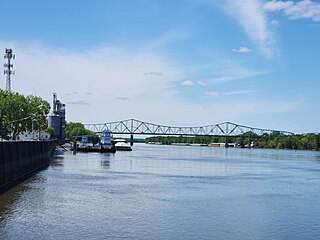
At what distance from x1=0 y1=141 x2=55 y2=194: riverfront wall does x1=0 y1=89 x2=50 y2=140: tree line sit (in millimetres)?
36590

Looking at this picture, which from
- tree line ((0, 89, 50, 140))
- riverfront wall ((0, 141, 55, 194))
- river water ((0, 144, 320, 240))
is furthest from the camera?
tree line ((0, 89, 50, 140))

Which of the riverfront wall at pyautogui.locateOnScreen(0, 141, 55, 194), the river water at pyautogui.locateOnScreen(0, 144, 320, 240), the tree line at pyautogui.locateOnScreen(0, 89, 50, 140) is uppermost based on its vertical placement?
the tree line at pyautogui.locateOnScreen(0, 89, 50, 140)

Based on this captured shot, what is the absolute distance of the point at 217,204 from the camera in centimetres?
2944

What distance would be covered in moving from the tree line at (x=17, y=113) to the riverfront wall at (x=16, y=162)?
120 ft

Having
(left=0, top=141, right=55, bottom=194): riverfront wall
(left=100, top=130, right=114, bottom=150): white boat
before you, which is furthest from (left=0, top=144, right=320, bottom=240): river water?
(left=100, top=130, right=114, bottom=150): white boat

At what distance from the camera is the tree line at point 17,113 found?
89438 millimetres

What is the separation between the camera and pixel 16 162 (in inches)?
1487

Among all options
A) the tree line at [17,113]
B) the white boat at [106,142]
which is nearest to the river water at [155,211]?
the tree line at [17,113]

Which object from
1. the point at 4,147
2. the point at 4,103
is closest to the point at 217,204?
the point at 4,147

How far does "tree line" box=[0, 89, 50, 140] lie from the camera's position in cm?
8944

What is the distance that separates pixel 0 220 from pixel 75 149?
92.4 metres

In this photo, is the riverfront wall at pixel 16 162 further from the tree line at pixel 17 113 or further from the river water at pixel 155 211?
the tree line at pixel 17 113

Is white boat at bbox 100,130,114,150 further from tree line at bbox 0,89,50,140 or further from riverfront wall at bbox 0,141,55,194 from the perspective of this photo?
riverfront wall at bbox 0,141,55,194

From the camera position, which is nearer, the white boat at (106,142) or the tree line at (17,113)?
the tree line at (17,113)
